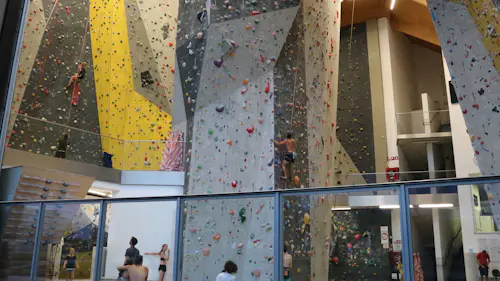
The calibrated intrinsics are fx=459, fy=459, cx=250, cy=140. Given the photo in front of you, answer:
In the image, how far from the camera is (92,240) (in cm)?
406

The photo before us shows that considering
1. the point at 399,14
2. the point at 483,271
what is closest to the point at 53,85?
the point at 483,271

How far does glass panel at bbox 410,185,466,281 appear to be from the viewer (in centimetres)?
267

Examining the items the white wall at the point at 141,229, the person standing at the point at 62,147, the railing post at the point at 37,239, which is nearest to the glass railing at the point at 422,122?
the person standing at the point at 62,147

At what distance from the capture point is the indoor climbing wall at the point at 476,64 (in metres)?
4.51

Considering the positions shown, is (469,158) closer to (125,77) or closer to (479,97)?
(479,97)

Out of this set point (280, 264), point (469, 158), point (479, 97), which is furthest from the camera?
point (469, 158)

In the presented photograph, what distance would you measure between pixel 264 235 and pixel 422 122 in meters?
10.1

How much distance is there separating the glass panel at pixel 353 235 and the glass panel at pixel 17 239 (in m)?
2.45

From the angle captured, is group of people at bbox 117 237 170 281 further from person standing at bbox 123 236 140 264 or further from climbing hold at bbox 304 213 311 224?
climbing hold at bbox 304 213 311 224

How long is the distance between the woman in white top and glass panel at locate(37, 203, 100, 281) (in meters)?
1.20

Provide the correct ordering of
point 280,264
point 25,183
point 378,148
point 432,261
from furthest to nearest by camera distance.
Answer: point 378,148 → point 25,183 → point 280,264 → point 432,261

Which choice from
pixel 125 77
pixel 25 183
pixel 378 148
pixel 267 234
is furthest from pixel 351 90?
pixel 267 234

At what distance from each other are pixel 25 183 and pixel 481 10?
294 inches

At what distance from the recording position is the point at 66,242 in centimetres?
432
